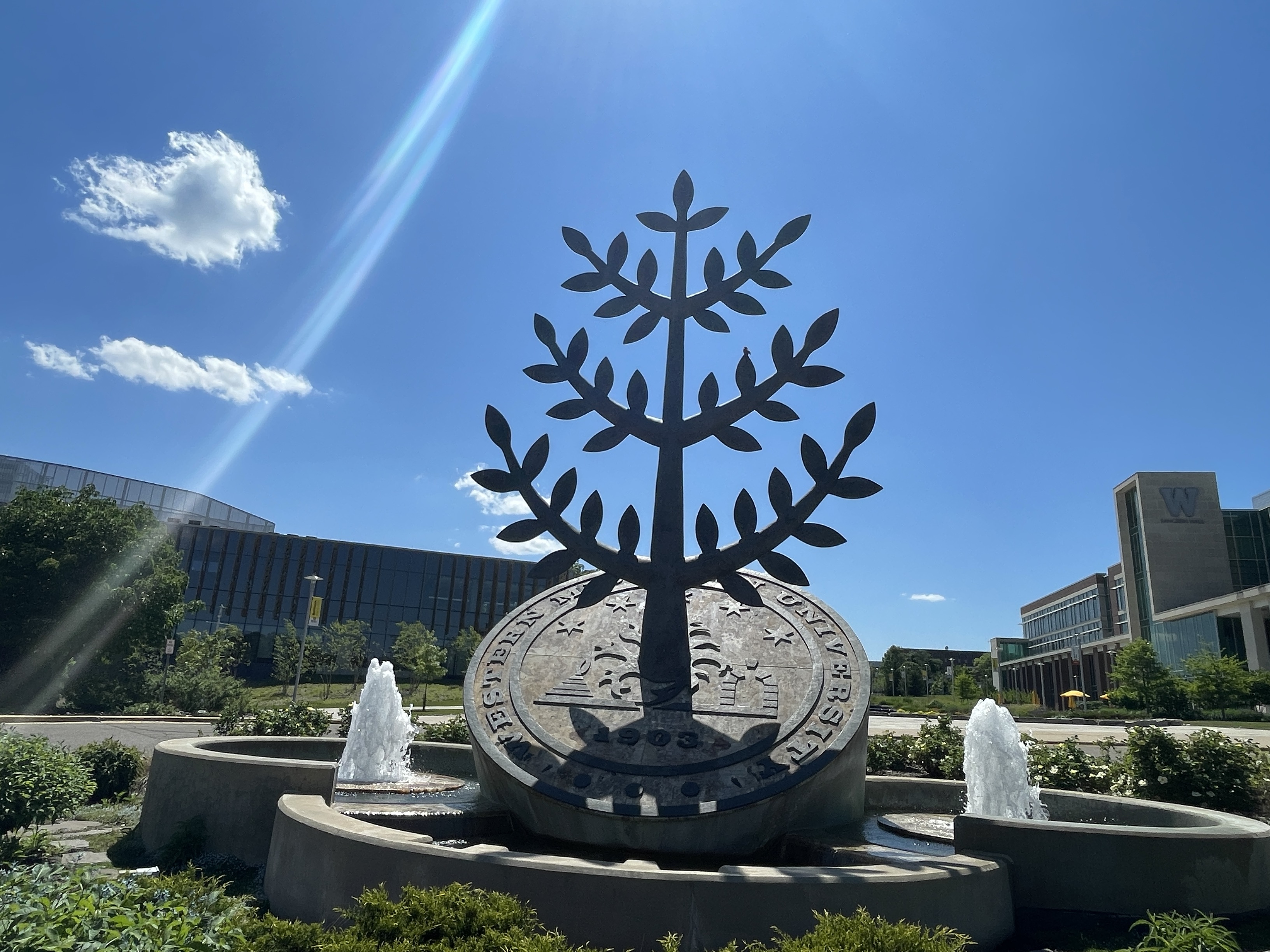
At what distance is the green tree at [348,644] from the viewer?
52688 millimetres

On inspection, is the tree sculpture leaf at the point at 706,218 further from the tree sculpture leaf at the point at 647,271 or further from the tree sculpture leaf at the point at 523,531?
the tree sculpture leaf at the point at 523,531

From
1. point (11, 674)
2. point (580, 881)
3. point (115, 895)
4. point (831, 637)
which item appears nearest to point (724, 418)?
point (831, 637)

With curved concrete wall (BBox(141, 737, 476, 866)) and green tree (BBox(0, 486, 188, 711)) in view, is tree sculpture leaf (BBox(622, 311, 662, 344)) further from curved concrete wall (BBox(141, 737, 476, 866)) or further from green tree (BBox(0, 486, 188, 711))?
green tree (BBox(0, 486, 188, 711))

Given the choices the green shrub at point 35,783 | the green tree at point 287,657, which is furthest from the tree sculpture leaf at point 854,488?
the green tree at point 287,657

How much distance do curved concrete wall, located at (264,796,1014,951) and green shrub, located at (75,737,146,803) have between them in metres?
7.59

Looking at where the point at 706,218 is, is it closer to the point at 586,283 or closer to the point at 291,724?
the point at 586,283

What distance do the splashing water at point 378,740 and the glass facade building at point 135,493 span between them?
61.1m

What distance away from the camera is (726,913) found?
4562mm

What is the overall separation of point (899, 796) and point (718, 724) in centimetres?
386

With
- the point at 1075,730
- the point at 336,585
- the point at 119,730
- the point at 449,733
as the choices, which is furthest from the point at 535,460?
the point at 336,585

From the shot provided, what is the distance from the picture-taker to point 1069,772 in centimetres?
1054

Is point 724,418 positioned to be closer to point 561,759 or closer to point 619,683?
point 619,683

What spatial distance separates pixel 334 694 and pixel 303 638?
10.1 metres

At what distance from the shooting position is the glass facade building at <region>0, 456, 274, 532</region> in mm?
66562
